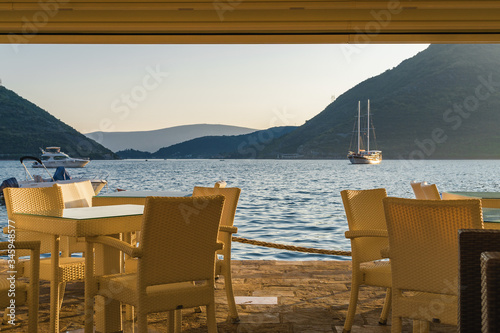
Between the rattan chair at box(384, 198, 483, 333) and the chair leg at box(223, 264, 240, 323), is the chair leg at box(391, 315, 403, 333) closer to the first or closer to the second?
the rattan chair at box(384, 198, 483, 333)

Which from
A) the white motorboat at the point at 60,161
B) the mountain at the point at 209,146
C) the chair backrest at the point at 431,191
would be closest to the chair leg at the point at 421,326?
the chair backrest at the point at 431,191

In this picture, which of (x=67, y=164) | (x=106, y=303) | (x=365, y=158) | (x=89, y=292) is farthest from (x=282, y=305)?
(x=67, y=164)

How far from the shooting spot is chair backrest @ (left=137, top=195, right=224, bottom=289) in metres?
2.29

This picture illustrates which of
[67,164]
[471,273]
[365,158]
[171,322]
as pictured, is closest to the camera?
[471,273]

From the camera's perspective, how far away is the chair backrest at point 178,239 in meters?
2.29

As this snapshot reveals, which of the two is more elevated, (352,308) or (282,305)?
(352,308)

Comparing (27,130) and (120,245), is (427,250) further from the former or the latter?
(27,130)

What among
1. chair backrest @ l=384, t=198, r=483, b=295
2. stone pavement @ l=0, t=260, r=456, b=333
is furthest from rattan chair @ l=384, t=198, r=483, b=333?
stone pavement @ l=0, t=260, r=456, b=333

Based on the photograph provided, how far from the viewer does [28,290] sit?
2.41m

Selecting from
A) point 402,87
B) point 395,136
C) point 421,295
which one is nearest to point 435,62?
point 402,87

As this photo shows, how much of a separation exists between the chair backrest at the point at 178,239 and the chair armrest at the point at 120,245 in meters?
0.03

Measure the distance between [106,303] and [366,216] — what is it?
1.62 metres

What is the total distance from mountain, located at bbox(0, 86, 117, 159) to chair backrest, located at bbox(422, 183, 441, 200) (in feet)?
110

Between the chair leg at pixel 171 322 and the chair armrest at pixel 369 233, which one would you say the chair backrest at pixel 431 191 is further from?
the chair leg at pixel 171 322
